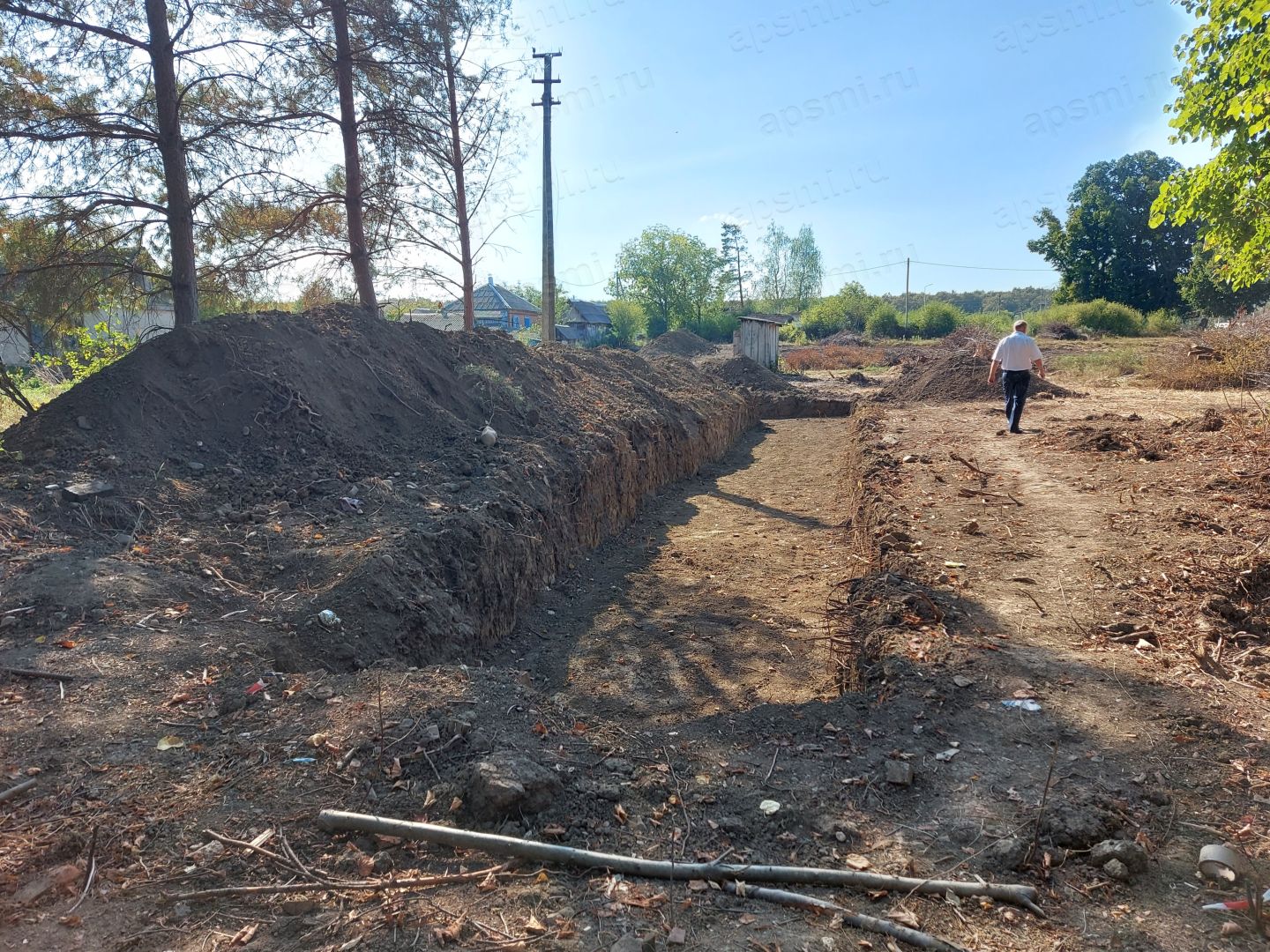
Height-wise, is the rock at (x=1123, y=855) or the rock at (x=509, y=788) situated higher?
the rock at (x=509, y=788)

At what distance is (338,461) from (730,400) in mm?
13499

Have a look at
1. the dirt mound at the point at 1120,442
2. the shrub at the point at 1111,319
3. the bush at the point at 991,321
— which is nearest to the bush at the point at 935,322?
the bush at the point at 991,321

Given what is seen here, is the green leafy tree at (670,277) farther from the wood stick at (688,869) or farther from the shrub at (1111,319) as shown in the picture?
the wood stick at (688,869)

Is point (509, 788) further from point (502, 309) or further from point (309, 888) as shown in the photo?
point (502, 309)

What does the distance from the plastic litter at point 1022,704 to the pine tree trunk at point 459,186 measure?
11630mm

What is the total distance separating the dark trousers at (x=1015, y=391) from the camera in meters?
11.3

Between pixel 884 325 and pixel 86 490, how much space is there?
4994cm

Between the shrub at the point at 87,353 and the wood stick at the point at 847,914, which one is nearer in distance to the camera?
the wood stick at the point at 847,914

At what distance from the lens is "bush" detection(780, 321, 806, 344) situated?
50.2 meters

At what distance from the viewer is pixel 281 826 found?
2.56 meters

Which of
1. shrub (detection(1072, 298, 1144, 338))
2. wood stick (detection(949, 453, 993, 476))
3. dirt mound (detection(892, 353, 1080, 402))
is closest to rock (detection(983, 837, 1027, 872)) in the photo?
wood stick (detection(949, 453, 993, 476))

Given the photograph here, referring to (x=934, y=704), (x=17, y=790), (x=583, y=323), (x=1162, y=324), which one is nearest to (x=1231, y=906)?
(x=934, y=704)

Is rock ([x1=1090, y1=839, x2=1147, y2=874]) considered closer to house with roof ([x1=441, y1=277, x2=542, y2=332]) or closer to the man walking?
the man walking

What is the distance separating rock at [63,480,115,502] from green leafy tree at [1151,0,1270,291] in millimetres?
10423
